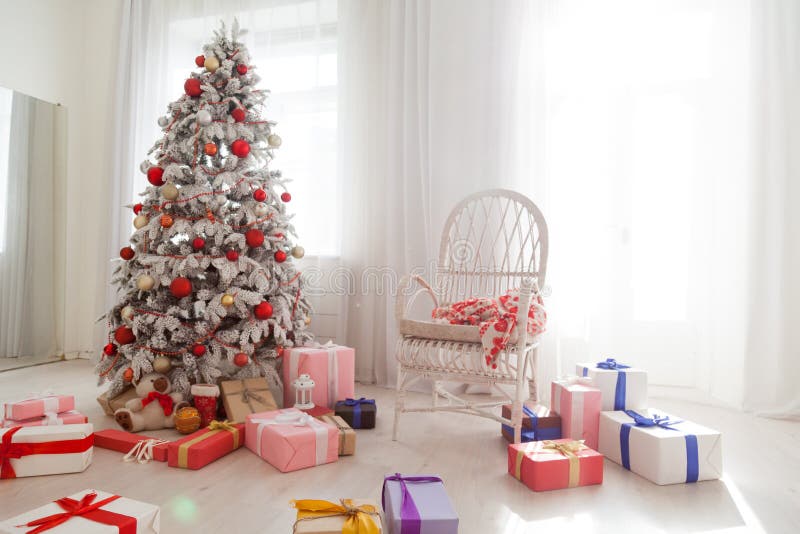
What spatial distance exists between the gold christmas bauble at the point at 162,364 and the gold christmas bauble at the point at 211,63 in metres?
1.34

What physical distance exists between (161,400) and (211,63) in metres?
1.53

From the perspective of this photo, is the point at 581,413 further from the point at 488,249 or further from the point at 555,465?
the point at 488,249

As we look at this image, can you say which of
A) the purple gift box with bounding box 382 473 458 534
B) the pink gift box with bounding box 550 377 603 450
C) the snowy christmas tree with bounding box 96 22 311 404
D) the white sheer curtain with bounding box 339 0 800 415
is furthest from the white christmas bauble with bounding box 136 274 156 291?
the pink gift box with bounding box 550 377 603 450

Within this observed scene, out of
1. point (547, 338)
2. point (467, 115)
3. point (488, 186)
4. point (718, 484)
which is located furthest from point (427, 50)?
point (718, 484)

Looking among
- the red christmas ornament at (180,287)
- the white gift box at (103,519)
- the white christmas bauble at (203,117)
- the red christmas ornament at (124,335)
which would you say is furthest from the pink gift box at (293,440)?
the white christmas bauble at (203,117)

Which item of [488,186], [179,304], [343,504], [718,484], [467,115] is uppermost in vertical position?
[467,115]

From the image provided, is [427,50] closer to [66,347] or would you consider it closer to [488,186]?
[488,186]

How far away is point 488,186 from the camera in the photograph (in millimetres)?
2926

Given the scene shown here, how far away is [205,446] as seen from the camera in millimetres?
1812

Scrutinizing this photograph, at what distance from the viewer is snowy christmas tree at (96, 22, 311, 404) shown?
7.79 ft

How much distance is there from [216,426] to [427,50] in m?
2.25

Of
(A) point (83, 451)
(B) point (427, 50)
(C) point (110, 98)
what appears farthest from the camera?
(C) point (110, 98)

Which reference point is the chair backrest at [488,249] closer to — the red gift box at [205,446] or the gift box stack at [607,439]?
the gift box stack at [607,439]

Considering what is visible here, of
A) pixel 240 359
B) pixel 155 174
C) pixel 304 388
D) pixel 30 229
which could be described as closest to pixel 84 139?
pixel 30 229
